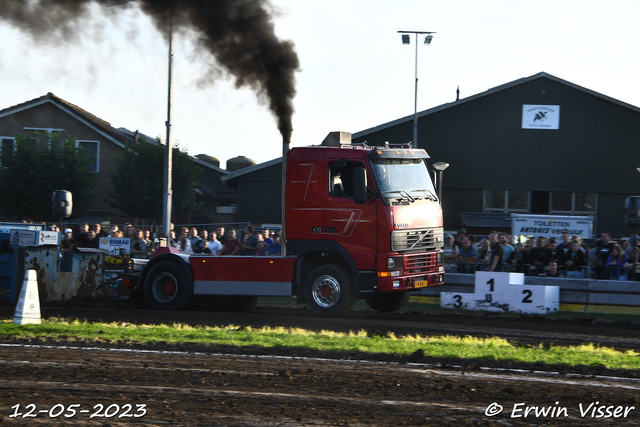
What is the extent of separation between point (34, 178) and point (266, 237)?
19497 millimetres

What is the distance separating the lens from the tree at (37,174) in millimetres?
32031

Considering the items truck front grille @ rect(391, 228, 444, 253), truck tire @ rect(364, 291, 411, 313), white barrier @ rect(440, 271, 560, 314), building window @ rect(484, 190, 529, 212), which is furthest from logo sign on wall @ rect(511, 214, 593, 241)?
truck front grille @ rect(391, 228, 444, 253)

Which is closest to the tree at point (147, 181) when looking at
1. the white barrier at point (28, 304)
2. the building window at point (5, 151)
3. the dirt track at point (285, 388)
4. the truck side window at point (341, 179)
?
the building window at point (5, 151)

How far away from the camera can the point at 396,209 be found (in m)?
12.4

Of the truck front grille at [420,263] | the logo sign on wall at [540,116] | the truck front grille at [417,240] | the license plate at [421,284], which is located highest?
the logo sign on wall at [540,116]

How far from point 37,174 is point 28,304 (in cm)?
2257

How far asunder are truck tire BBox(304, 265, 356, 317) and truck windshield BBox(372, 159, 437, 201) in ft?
5.55

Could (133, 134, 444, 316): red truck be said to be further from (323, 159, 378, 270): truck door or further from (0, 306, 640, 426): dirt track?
(0, 306, 640, 426): dirt track

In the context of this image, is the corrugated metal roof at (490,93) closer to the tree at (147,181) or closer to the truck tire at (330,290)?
the tree at (147,181)

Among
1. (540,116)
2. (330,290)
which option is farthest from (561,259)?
(540,116)

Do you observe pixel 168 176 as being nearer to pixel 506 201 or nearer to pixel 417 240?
pixel 417 240

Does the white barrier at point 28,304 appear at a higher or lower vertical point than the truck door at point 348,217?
lower

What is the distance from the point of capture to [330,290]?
12781mm

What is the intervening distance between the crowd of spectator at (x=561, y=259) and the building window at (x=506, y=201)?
19.9 m
